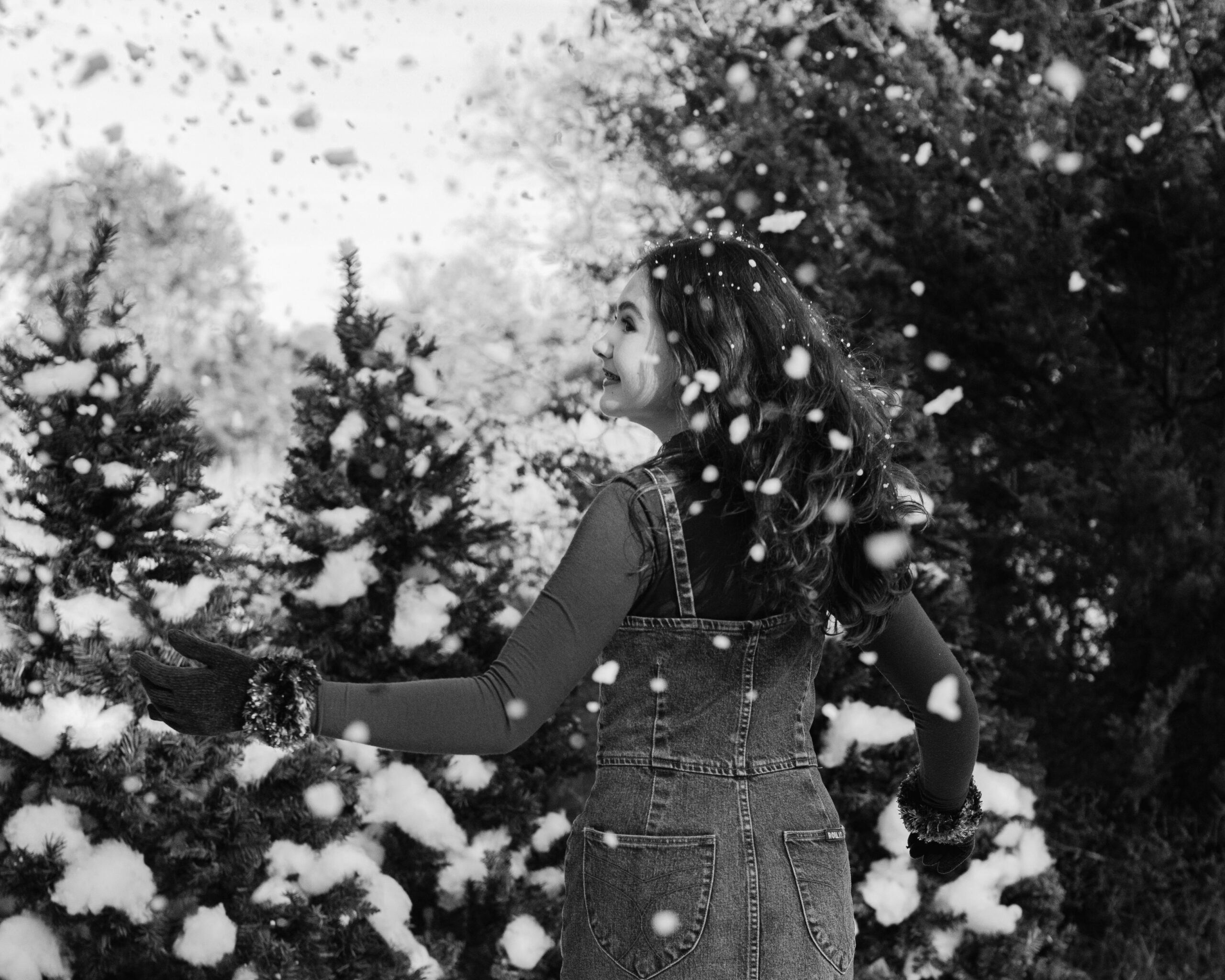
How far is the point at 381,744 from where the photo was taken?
1.26 metres

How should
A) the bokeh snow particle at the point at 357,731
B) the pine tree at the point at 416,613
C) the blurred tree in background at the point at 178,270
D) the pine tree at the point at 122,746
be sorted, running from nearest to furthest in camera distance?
the bokeh snow particle at the point at 357,731 → the pine tree at the point at 122,746 → the pine tree at the point at 416,613 → the blurred tree in background at the point at 178,270

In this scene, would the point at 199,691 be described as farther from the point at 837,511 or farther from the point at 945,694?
the point at 945,694

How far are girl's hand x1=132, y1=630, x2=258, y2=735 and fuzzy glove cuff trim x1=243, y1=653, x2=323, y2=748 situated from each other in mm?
14

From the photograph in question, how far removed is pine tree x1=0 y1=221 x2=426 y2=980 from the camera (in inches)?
120

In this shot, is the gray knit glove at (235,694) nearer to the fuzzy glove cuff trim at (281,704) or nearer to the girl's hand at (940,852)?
the fuzzy glove cuff trim at (281,704)

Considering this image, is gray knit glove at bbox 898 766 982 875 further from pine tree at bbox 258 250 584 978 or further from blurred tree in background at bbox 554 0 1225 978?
blurred tree in background at bbox 554 0 1225 978

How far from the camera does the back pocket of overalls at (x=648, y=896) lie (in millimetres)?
1450

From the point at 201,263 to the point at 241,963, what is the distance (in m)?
21.2

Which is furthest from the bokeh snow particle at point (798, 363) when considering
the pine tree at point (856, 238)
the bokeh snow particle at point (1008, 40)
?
the bokeh snow particle at point (1008, 40)

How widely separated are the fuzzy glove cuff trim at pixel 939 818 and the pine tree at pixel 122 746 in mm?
1888

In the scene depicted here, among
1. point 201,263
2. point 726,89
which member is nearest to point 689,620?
point 726,89

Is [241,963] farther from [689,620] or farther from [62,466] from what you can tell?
[689,620]

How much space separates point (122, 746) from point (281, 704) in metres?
2.12

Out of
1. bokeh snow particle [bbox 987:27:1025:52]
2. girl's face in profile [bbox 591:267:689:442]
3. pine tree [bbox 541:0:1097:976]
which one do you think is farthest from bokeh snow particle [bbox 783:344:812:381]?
bokeh snow particle [bbox 987:27:1025:52]
